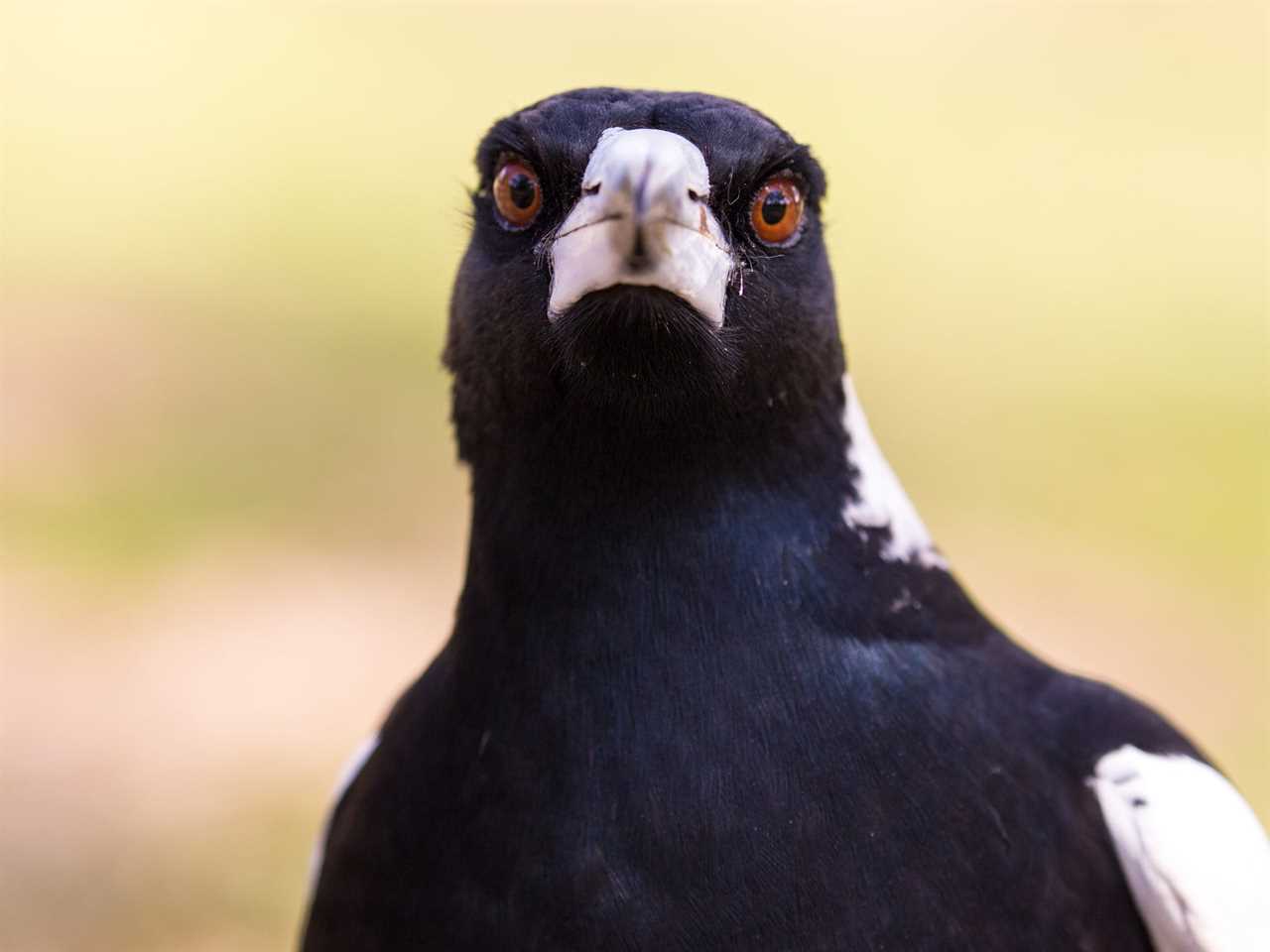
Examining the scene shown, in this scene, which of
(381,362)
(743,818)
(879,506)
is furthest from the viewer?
(381,362)

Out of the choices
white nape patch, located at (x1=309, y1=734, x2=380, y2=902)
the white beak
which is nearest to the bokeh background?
white nape patch, located at (x1=309, y1=734, x2=380, y2=902)

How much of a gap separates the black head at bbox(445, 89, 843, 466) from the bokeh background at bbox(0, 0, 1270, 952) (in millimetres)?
1993

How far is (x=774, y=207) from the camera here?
3.03 metres

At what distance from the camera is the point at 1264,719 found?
7.65m

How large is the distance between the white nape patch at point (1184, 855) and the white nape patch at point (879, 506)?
1.56ft

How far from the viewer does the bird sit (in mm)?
2754

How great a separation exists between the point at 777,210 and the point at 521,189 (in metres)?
0.42

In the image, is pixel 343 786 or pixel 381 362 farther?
pixel 381 362

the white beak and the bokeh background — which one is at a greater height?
the bokeh background

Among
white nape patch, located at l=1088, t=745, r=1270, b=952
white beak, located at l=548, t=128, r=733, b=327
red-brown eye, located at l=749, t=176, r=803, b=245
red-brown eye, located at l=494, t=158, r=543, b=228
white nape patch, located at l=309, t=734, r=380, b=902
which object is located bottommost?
white nape patch, located at l=1088, t=745, r=1270, b=952

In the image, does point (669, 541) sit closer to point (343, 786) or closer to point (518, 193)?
point (518, 193)

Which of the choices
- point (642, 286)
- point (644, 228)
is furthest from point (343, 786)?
point (644, 228)

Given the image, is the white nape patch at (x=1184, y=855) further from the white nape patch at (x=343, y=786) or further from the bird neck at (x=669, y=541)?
the white nape patch at (x=343, y=786)

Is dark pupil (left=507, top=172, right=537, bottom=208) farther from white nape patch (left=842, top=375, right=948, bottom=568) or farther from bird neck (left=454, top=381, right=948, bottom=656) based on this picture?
white nape patch (left=842, top=375, right=948, bottom=568)
